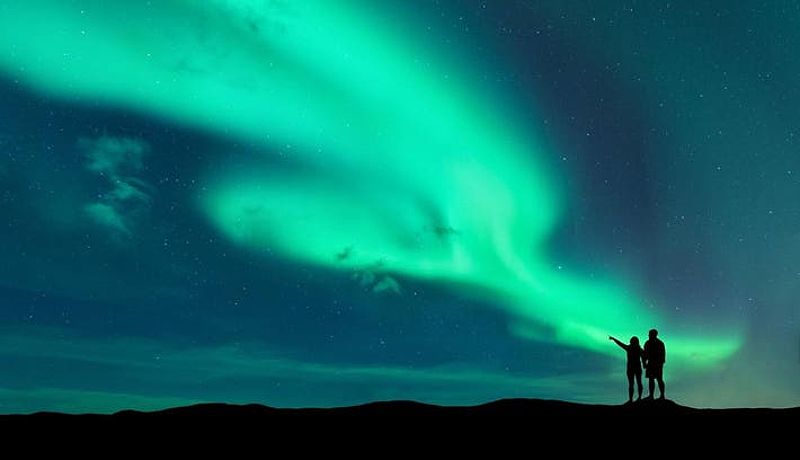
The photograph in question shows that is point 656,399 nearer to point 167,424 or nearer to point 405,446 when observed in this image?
point 405,446

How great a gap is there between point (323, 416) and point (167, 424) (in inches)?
183

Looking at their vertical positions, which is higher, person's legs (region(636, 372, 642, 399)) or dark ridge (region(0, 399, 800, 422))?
person's legs (region(636, 372, 642, 399))

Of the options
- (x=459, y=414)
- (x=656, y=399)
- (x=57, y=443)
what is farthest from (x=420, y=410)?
(x=57, y=443)

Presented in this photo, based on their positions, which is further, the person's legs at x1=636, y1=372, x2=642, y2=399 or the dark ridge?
the person's legs at x1=636, y1=372, x2=642, y2=399

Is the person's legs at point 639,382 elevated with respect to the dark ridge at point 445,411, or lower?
elevated

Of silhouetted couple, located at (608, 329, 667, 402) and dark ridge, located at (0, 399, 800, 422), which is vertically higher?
silhouetted couple, located at (608, 329, 667, 402)

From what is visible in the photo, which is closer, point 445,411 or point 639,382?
point 639,382

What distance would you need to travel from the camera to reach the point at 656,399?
68.7 feet

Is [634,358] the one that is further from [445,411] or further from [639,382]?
[445,411]

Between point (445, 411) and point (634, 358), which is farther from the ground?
point (634, 358)

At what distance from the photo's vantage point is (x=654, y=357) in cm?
2022

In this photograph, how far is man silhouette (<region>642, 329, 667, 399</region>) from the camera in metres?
20.2

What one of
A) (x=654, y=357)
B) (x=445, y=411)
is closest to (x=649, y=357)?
(x=654, y=357)

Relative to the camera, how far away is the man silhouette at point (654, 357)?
20.2 m
